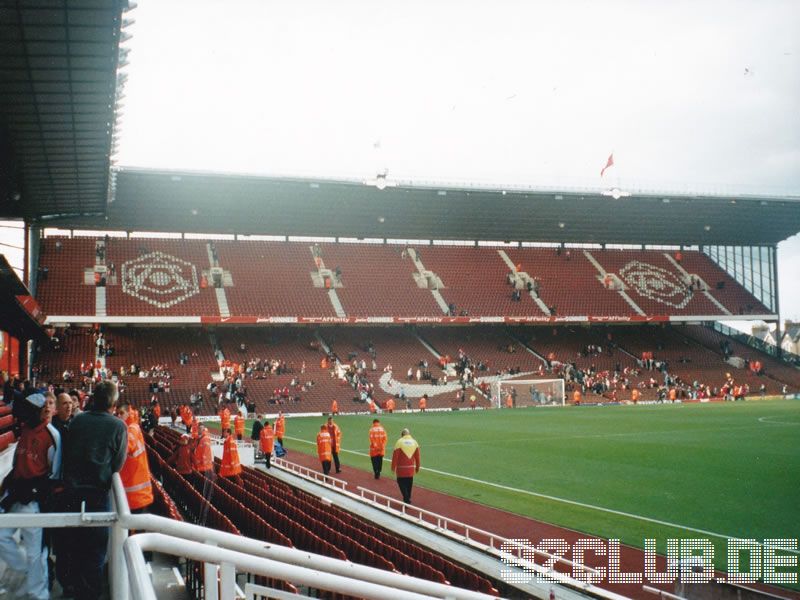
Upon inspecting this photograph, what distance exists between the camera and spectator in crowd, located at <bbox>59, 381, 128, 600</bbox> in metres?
4.52

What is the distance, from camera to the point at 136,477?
541 cm

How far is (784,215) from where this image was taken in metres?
53.8

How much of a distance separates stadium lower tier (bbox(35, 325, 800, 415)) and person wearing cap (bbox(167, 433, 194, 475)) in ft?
80.2

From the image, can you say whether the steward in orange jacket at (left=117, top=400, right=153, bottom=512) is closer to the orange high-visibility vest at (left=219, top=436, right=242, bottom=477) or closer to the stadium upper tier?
the orange high-visibility vest at (left=219, top=436, right=242, bottom=477)

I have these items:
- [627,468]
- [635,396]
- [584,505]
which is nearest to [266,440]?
[584,505]

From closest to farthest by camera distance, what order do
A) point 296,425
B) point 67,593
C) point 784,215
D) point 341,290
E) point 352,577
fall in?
point 352,577 < point 67,593 < point 296,425 < point 341,290 < point 784,215

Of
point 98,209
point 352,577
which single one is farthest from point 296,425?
point 352,577

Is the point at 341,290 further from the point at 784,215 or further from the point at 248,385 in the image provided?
the point at 784,215

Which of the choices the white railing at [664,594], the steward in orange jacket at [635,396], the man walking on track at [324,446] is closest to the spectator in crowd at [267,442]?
the man walking on track at [324,446]

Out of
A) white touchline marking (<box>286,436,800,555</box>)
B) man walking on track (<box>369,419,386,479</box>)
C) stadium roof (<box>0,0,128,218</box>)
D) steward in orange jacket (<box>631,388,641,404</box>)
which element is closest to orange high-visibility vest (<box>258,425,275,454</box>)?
man walking on track (<box>369,419,386,479</box>)

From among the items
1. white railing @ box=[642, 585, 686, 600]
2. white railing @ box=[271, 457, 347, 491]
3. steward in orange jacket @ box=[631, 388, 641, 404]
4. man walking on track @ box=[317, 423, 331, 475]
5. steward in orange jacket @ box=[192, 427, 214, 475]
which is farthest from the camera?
steward in orange jacket @ box=[631, 388, 641, 404]

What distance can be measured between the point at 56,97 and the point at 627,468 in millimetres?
18200

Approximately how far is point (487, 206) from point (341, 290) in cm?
1166

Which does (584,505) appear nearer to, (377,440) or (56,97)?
(377,440)
